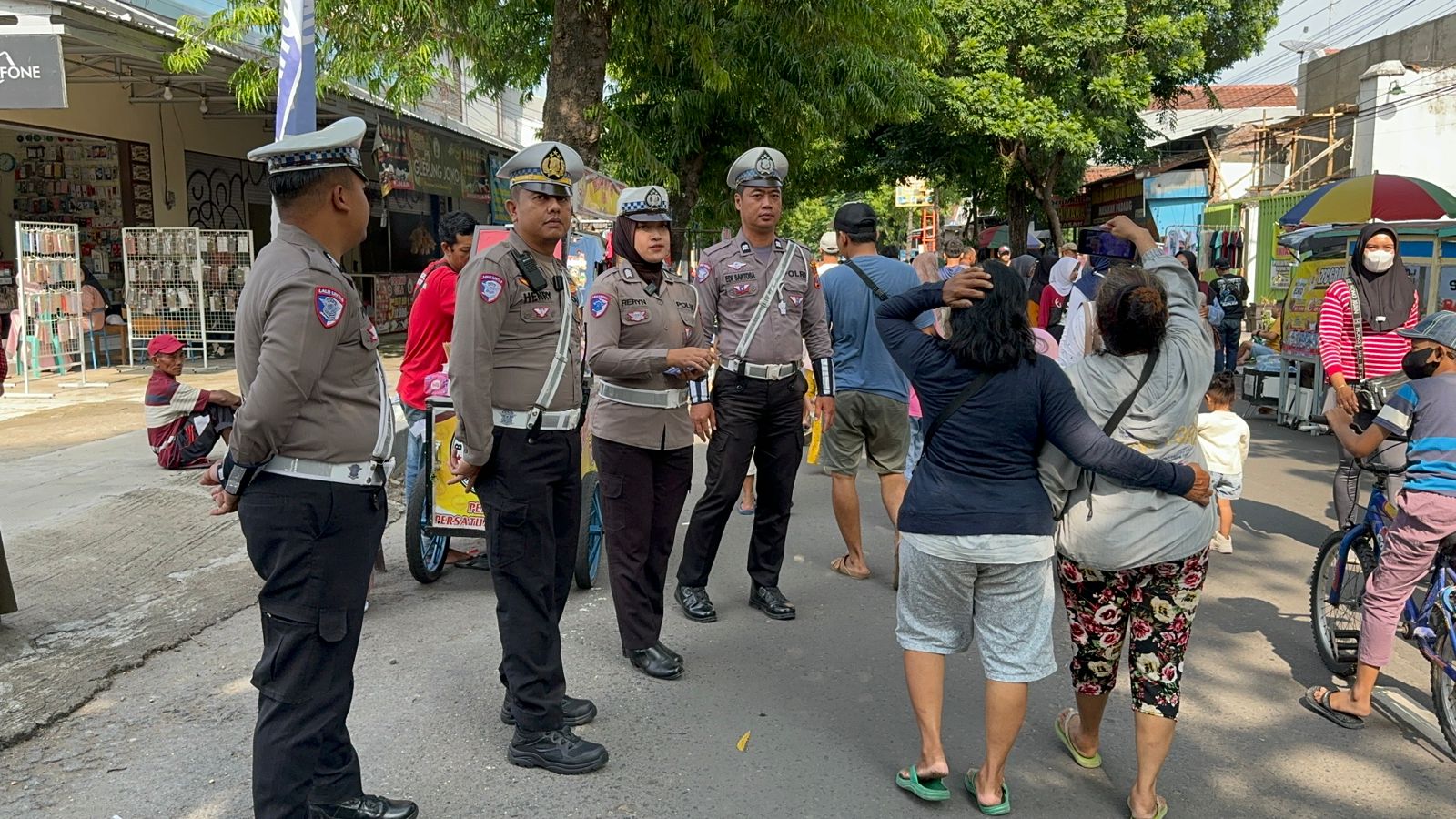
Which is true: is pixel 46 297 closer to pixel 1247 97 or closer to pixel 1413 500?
pixel 1413 500

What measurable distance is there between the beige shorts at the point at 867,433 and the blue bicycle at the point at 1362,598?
2.04m

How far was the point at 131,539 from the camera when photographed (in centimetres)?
669

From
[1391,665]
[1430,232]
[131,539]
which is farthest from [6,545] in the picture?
[1430,232]

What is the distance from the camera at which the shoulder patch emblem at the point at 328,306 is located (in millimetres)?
2854

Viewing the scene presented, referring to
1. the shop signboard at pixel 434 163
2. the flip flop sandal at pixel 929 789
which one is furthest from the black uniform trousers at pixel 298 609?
the shop signboard at pixel 434 163

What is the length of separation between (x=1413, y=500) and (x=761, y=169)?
9.87 ft

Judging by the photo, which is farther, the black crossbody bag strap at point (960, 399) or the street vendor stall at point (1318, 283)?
the street vendor stall at point (1318, 283)

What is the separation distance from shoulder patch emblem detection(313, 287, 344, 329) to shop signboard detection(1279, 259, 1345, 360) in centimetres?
1028

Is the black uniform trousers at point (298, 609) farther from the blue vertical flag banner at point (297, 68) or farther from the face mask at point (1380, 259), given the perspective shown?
the face mask at point (1380, 259)

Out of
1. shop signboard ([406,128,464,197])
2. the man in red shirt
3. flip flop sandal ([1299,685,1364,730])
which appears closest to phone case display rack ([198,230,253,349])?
shop signboard ([406,128,464,197])

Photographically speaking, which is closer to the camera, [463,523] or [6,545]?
[463,523]

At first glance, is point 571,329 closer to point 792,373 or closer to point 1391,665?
point 792,373

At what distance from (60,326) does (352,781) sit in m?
12.0

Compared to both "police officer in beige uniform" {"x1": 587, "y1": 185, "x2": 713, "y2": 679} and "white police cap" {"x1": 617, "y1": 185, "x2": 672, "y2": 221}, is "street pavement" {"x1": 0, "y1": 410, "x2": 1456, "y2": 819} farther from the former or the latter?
"white police cap" {"x1": 617, "y1": 185, "x2": 672, "y2": 221}
